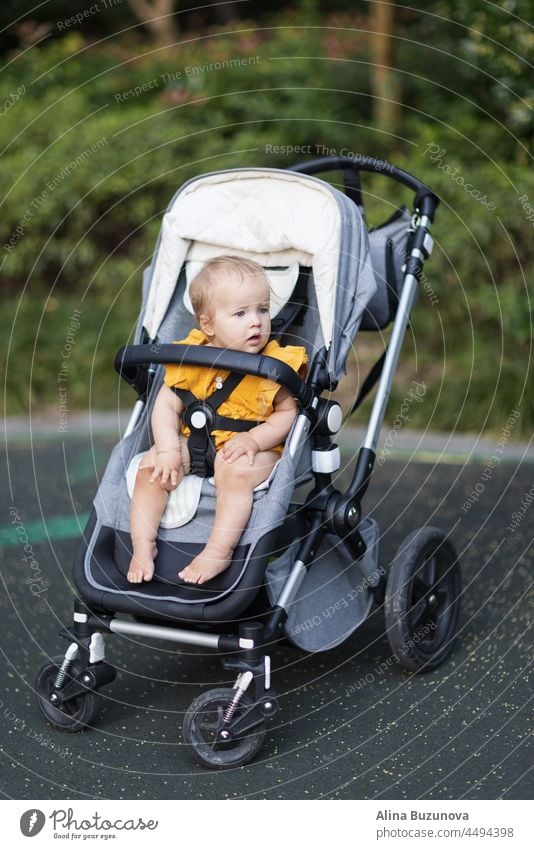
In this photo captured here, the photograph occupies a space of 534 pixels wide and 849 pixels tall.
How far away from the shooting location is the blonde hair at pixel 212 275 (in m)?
3.82

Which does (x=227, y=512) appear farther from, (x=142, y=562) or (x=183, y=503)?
(x=142, y=562)

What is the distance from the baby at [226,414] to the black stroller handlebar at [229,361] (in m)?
0.13

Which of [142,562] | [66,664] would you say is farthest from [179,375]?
[66,664]

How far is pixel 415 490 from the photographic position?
6.17 metres

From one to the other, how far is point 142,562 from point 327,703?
87cm

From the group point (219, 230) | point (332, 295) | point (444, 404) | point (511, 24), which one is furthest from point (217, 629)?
point (511, 24)

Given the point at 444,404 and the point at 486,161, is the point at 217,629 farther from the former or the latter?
the point at 486,161

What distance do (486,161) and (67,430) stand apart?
3636mm

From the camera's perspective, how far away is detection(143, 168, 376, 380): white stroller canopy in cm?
404

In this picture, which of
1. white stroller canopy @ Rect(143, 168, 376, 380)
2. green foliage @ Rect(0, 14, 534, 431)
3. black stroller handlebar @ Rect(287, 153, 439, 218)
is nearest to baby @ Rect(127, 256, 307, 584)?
white stroller canopy @ Rect(143, 168, 376, 380)

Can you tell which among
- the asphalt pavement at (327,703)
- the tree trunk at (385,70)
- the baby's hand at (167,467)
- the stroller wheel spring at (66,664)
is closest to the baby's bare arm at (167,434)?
the baby's hand at (167,467)

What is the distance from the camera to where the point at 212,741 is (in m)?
3.48

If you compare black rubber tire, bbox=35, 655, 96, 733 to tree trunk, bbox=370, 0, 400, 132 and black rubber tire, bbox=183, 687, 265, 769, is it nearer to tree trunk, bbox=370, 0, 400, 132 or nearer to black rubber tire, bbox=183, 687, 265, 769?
black rubber tire, bbox=183, 687, 265, 769

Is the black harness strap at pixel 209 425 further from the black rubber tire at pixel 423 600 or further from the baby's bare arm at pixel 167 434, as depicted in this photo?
the black rubber tire at pixel 423 600
